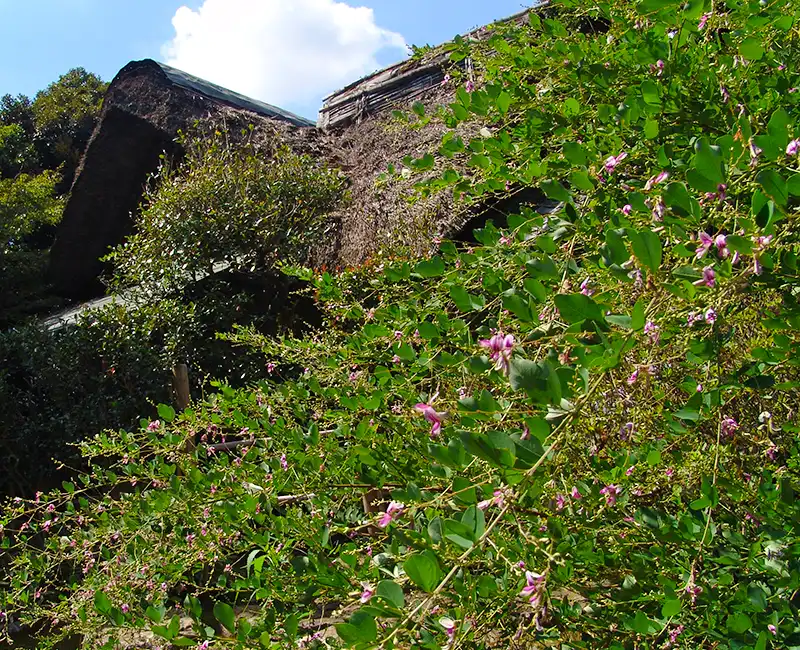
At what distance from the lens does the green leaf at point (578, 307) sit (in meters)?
0.76

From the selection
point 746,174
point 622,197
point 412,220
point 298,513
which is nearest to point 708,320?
point 746,174

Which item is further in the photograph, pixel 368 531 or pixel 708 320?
pixel 368 531

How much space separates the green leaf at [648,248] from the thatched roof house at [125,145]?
8.09m

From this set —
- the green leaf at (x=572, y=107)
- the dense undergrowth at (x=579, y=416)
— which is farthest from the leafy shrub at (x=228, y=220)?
the green leaf at (x=572, y=107)

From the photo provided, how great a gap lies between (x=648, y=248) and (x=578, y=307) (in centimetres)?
11

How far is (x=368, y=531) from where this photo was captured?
1629 mm

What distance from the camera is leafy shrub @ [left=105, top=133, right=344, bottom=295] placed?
21.7ft

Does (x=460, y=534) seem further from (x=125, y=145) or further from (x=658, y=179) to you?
(x=125, y=145)

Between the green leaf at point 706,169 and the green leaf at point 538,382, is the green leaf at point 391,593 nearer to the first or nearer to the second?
the green leaf at point 538,382

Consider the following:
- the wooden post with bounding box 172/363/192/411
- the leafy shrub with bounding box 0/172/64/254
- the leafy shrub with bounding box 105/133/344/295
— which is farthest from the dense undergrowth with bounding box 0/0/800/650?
the leafy shrub with bounding box 0/172/64/254

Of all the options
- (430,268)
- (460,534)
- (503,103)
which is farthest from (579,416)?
(503,103)

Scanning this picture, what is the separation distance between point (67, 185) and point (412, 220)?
1328 cm

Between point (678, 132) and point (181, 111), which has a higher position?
point (181, 111)

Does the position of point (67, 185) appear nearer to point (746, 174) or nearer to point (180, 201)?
point (180, 201)
